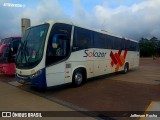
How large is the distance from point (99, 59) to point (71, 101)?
516cm

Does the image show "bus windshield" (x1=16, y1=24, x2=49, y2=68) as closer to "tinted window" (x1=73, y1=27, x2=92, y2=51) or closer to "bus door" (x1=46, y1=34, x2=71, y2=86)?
"bus door" (x1=46, y1=34, x2=71, y2=86)

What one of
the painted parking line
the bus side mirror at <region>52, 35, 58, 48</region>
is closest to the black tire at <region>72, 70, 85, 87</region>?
the bus side mirror at <region>52, 35, 58, 48</region>

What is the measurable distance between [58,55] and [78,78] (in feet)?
6.53

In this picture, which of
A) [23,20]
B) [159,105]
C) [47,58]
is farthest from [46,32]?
[23,20]

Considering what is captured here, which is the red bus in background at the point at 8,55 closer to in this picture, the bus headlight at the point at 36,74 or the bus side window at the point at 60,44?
the bus side window at the point at 60,44

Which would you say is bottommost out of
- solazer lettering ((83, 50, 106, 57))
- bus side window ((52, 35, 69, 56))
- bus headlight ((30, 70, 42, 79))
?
bus headlight ((30, 70, 42, 79))

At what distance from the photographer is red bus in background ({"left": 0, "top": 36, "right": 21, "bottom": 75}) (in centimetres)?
1497

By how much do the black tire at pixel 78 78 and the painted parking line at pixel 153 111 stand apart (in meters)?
4.05

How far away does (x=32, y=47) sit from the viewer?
30.8 ft

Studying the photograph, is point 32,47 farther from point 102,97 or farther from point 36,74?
point 102,97

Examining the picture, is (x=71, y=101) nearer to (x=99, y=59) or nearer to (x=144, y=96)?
(x=144, y=96)

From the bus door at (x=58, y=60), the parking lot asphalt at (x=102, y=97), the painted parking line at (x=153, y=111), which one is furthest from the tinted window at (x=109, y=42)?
the painted parking line at (x=153, y=111)

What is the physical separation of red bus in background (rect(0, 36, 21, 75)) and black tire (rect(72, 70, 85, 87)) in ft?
19.7

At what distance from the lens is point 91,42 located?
12.1 meters
